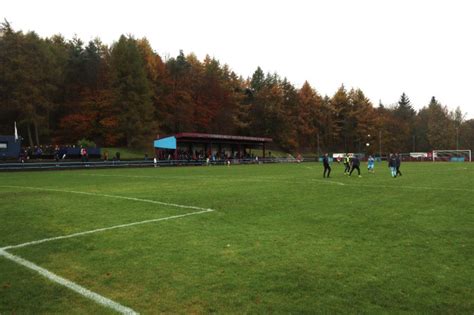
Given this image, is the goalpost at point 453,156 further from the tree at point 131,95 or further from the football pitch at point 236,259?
the football pitch at point 236,259

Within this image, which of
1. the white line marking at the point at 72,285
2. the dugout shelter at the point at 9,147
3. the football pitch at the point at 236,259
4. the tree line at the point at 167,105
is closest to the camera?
the white line marking at the point at 72,285

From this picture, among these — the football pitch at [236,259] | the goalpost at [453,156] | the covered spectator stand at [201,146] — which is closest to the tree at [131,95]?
the covered spectator stand at [201,146]

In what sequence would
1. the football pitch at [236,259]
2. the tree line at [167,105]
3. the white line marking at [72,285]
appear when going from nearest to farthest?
the white line marking at [72,285]
the football pitch at [236,259]
the tree line at [167,105]

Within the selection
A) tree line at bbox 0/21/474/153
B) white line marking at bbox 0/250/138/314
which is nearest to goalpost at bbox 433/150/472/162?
tree line at bbox 0/21/474/153

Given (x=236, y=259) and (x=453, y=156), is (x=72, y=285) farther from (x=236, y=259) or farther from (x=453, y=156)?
(x=453, y=156)

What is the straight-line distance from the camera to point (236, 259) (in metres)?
6.54

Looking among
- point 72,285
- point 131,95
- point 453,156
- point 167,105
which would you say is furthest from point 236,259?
point 453,156

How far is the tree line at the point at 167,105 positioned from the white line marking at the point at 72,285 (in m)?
57.6

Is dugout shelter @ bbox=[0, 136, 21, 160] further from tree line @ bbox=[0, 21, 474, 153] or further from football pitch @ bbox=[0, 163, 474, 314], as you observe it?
football pitch @ bbox=[0, 163, 474, 314]

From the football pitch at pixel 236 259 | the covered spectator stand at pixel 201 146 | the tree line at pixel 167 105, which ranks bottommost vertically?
the football pitch at pixel 236 259

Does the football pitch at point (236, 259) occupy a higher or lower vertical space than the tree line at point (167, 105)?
lower

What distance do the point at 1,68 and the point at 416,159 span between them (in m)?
70.1

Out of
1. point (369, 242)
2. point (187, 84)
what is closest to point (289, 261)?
point (369, 242)

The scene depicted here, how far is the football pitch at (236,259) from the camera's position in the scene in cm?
481
